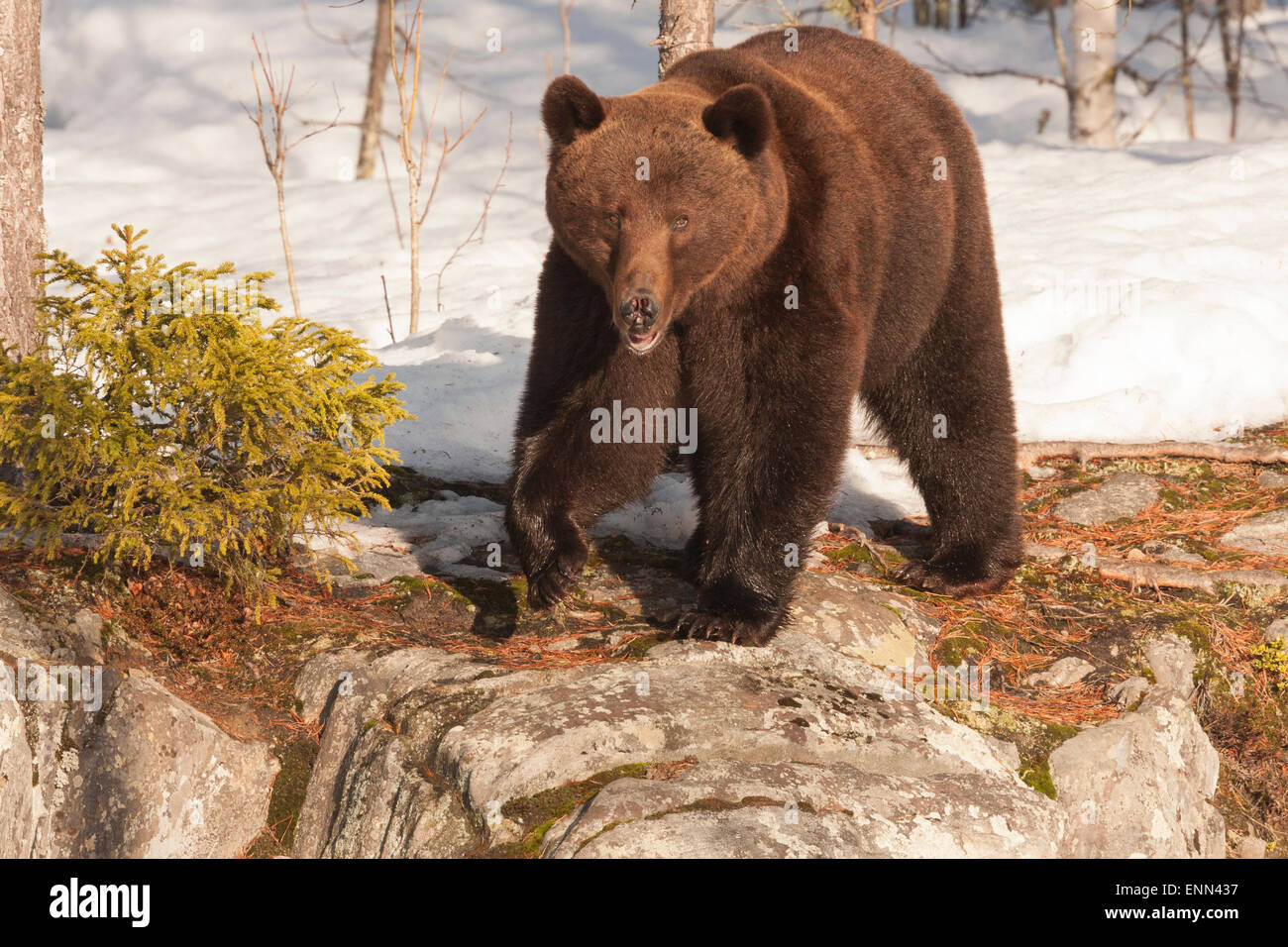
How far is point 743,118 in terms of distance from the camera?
368cm

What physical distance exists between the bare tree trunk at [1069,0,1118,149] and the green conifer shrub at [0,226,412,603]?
1185cm

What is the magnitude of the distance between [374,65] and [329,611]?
1118cm

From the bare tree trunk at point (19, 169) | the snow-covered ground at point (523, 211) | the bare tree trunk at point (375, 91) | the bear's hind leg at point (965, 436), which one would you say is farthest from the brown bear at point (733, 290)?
the bare tree trunk at point (375, 91)

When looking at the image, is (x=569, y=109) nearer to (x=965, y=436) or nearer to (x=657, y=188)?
(x=657, y=188)

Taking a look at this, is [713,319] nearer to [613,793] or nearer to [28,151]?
[613,793]

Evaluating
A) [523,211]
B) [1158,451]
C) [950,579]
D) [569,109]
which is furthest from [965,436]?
[523,211]

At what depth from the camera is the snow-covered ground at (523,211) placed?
6852mm

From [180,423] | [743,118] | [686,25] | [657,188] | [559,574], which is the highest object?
[686,25]

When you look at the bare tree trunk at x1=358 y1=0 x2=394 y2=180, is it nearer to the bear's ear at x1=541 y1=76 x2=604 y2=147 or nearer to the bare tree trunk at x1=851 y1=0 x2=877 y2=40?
the bare tree trunk at x1=851 y1=0 x2=877 y2=40

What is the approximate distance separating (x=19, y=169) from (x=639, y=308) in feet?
8.76

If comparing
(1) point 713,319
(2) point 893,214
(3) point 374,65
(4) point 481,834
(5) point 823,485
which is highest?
(3) point 374,65

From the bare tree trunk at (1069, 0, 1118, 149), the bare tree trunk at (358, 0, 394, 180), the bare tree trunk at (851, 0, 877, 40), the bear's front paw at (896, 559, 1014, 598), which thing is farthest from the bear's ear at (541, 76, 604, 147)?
the bare tree trunk at (1069, 0, 1118, 149)

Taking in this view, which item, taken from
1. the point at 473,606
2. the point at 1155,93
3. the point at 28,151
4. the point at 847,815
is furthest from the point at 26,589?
the point at 1155,93

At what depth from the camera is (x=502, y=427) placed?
6625 millimetres
